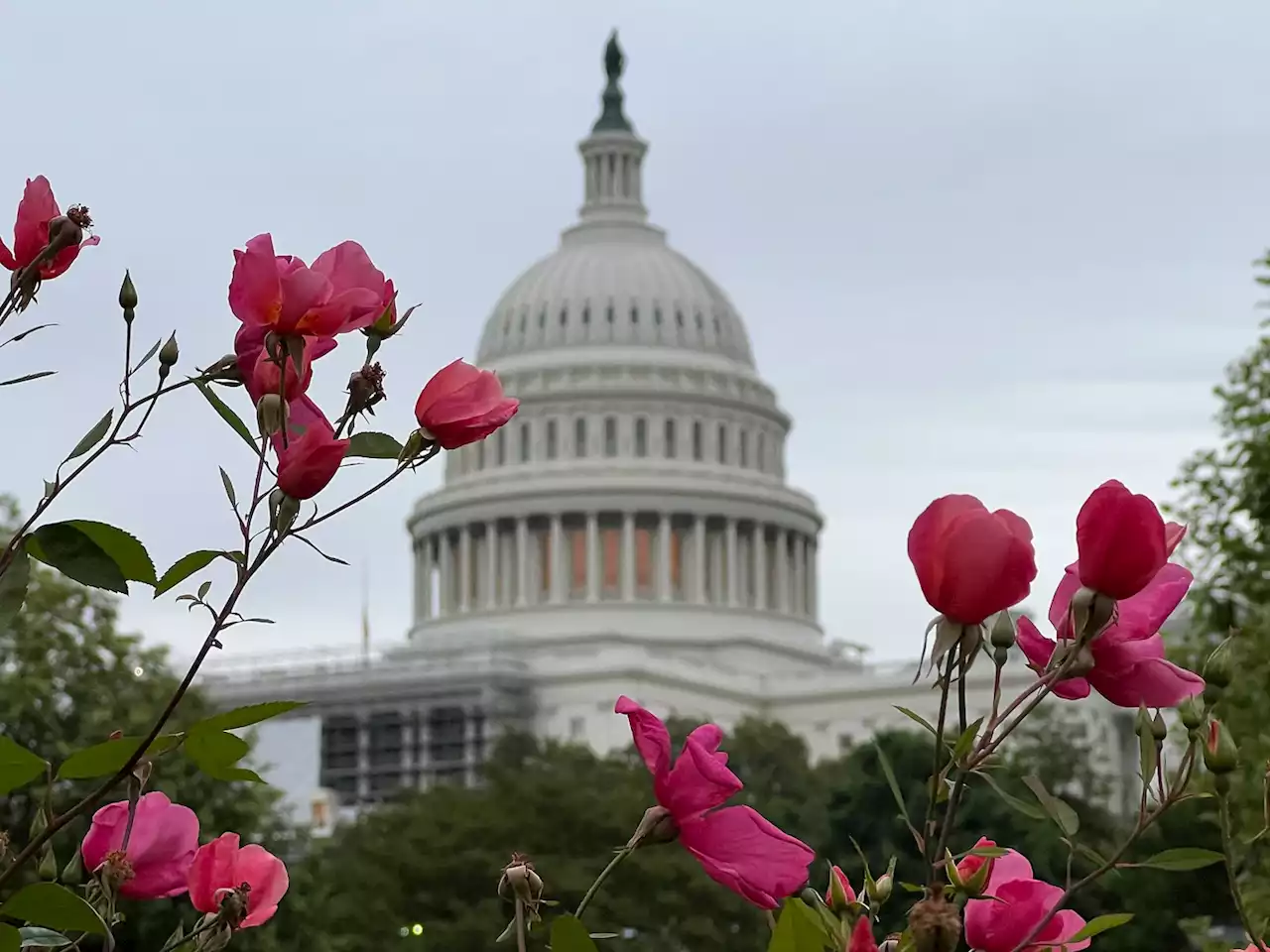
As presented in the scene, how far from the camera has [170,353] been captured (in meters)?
4.86

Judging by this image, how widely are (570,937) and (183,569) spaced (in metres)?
0.99

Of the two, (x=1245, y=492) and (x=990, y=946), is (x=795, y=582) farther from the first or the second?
(x=990, y=946)

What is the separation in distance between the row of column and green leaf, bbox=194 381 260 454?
144884 millimetres

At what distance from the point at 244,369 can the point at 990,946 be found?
1616mm

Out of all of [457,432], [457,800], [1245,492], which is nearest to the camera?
[457,432]

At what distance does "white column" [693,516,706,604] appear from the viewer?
5979 inches

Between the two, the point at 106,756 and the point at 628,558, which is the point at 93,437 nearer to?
the point at 106,756

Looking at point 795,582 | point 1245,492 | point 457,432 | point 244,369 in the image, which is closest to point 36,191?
point 244,369

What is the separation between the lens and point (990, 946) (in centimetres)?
451

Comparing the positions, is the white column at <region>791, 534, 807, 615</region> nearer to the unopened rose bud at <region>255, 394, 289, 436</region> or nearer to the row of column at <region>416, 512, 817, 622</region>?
the row of column at <region>416, 512, 817, 622</region>

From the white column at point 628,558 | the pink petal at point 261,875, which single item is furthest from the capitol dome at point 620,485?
the pink petal at point 261,875

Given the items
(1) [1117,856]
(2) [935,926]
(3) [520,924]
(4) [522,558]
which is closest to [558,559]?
(4) [522,558]

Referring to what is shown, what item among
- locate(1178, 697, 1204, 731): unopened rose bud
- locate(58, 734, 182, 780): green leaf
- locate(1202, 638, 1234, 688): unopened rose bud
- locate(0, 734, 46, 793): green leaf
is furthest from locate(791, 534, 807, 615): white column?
locate(0, 734, 46, 793): green leaf

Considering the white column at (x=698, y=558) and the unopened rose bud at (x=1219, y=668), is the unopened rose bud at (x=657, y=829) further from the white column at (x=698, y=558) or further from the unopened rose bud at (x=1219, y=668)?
the white column at (x=698, y=558)
